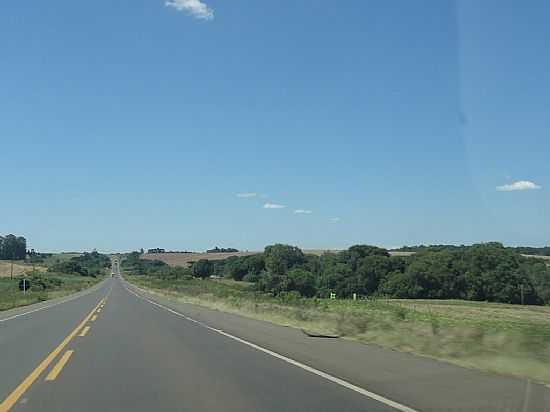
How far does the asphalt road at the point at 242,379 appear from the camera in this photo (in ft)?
30.0

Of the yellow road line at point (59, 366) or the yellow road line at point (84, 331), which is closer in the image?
the yellow road line at point (59, 366)

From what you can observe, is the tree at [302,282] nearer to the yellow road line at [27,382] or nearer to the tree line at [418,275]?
the tree line at [418,275]

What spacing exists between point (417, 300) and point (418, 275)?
13.9m

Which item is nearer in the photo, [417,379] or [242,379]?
[417,379]

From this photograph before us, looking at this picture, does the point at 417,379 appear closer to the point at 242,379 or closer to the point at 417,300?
the point at 242,379

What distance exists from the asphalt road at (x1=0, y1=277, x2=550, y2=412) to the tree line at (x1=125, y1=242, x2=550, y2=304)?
136 ft

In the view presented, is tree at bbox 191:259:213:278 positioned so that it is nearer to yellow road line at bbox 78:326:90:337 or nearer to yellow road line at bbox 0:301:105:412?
yellow road line at bbox 78:326:90:337

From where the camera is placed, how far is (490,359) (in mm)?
12961

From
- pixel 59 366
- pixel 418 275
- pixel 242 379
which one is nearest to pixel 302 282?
pixel 418 275

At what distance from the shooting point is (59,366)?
1366 centimetres

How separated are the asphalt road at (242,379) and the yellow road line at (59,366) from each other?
2 cm

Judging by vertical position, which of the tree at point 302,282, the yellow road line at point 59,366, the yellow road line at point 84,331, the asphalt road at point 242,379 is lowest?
the yellow road line at point 84,331

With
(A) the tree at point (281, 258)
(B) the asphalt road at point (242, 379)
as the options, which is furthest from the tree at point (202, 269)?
(B) the asphalt road at point (242, 379)

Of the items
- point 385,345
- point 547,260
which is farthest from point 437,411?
point 547,260
